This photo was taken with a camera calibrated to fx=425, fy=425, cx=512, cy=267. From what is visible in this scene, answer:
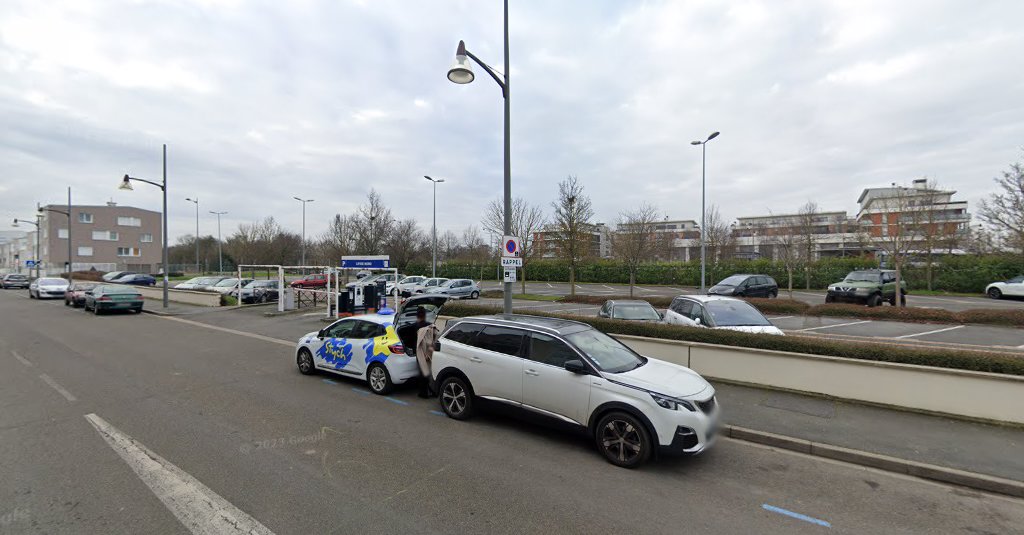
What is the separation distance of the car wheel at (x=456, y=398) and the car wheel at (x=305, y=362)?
12.4 ft

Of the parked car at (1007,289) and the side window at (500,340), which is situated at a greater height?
the side window at (500,340)

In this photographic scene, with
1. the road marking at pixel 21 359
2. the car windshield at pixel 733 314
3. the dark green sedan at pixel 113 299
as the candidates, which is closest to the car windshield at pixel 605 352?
the car windshield at pixel 733 314

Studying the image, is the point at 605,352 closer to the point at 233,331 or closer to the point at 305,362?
the point at 305,362

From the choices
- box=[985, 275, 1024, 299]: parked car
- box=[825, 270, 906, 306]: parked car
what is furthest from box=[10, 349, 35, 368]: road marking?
box=[985, 275, 1024, 299]: parked car

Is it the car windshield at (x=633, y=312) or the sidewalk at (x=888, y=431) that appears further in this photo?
the car windshield at (x=633, y=312)

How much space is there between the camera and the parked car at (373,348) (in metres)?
7.53

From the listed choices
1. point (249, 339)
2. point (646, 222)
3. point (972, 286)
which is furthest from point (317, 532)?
point (972, 286)

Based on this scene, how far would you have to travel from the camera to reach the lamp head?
8164 millimetres

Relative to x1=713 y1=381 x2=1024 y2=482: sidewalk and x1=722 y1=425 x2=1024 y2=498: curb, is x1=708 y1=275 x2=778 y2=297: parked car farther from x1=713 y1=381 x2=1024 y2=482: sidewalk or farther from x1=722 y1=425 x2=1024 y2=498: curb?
x1=722 y1=425 x2=1024 y2=498: curb

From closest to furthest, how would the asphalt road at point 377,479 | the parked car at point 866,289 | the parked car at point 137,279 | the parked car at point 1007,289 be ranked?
the asphalt road at point 377,479 → the parked car at point 866,289 → the parked car at point 1007,289 → the parked car at point 137,279

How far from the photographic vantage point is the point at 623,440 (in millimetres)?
4844

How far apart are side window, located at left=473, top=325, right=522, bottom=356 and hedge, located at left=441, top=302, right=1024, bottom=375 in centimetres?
422

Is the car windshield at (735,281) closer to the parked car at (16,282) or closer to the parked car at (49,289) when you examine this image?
the parked car at (49,289)

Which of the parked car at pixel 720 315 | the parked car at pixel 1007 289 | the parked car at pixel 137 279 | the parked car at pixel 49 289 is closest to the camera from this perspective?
the parked car at pixel 720 315
